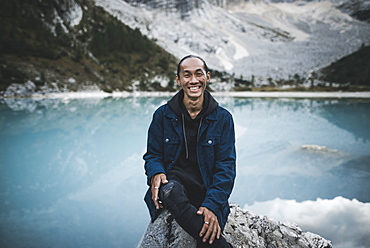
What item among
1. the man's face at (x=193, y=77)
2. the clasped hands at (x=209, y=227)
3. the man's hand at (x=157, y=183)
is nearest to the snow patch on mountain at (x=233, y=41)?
the man's face at (x=193, y=77)

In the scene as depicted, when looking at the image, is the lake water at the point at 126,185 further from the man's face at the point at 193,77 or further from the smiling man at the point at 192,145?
the man's face at the point at 193,77

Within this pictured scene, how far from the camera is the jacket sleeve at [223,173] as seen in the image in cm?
196

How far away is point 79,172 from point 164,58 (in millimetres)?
78665

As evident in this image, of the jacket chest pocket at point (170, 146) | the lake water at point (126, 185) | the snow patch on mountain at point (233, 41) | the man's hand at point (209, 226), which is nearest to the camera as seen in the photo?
the man's hand at point (209, 226)

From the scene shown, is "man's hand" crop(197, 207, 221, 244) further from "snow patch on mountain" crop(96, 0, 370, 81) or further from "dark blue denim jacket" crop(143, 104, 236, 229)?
"snow patch on mountain" crop(96, 0, 370, 81)

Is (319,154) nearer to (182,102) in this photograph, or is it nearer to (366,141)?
(366,141)

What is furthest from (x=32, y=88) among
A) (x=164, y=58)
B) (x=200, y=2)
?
(x=200, y=2)

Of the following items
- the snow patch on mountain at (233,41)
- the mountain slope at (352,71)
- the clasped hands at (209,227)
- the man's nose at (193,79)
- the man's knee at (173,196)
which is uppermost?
the snow patch on mountain at (233,41)

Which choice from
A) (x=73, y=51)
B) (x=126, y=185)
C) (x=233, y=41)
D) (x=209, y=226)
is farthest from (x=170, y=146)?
(x=233, y=41)

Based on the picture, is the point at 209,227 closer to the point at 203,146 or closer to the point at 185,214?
the point at 185,214

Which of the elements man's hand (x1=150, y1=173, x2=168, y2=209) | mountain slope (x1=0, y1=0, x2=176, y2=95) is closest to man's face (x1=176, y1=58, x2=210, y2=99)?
man's hand (x1=150, y1=173, x2=168, y2=209)

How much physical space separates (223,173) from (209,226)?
497 mm

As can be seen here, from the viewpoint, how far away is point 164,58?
267ft

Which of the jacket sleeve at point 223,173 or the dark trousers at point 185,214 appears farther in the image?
the jacket sleeve at point 223,173
